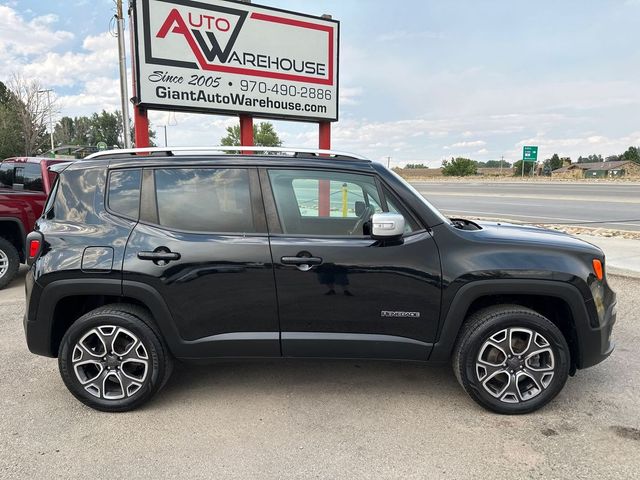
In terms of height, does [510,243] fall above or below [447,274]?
above

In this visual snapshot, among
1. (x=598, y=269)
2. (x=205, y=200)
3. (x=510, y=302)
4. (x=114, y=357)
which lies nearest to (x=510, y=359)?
(x=510, y=302)

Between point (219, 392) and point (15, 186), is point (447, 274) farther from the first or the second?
point (15, 186)

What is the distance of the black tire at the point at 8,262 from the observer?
6.37 metres

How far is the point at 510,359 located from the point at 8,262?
253 inches

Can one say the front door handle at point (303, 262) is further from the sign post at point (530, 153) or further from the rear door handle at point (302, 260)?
the sign post at point (530, 153)

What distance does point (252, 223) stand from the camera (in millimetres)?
3141

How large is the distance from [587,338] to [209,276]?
2.51 metres

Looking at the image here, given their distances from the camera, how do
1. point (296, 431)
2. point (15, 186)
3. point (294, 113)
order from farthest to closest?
point (294, 113) < point (15, 186) < point (296, 431)

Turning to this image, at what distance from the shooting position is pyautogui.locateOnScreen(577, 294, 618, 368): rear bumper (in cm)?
309

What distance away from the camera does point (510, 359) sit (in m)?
3.10

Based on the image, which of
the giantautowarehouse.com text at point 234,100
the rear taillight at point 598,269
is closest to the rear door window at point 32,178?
the giantautowarehouse.com text at point 234,100

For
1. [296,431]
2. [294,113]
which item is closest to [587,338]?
[296,431]

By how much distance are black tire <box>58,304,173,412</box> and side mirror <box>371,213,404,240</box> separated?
1.62 m

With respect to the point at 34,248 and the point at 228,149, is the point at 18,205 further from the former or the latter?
the point at 228,149
